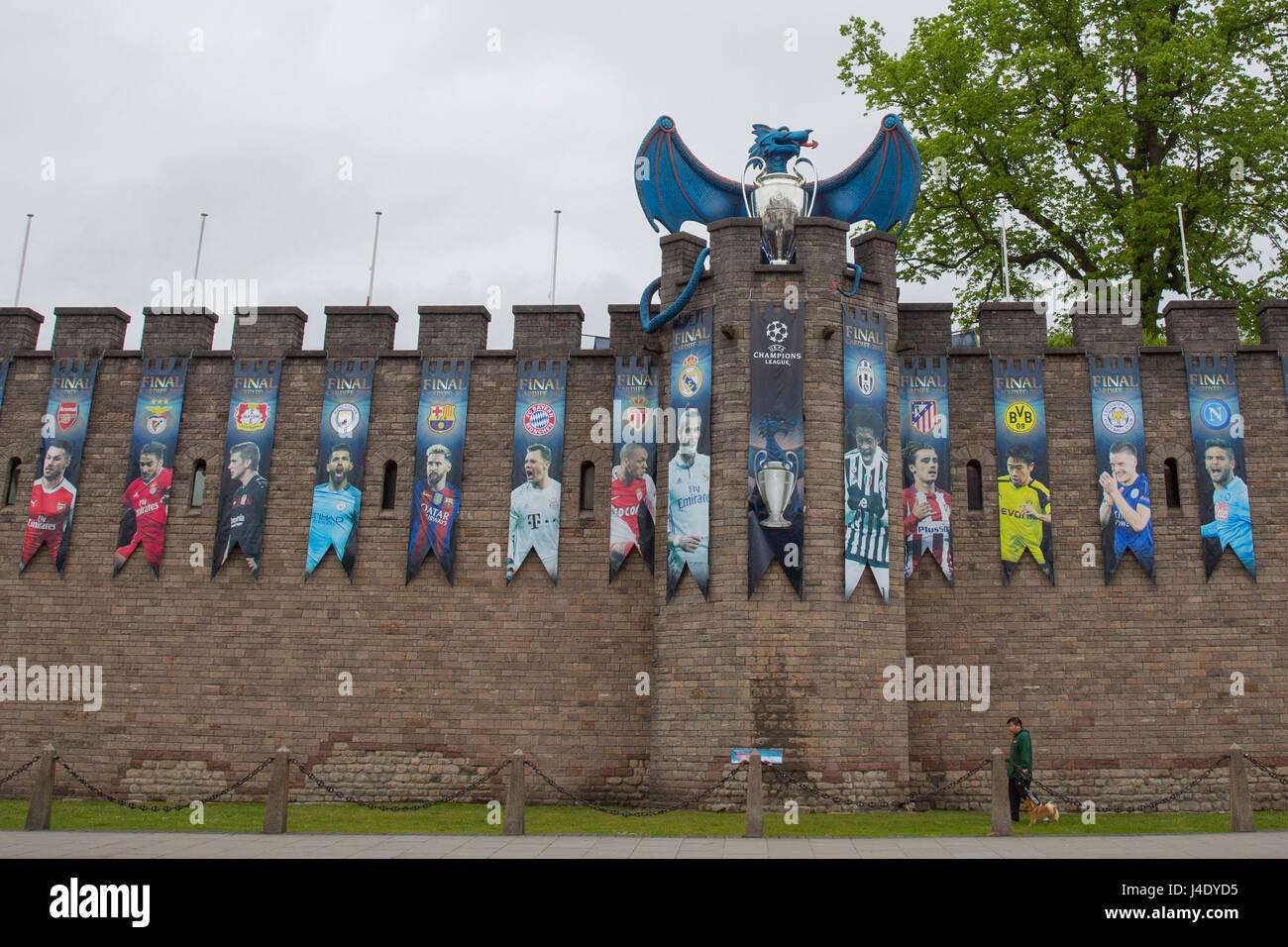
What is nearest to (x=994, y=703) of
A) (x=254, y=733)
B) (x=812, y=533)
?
(x=812, y=533)

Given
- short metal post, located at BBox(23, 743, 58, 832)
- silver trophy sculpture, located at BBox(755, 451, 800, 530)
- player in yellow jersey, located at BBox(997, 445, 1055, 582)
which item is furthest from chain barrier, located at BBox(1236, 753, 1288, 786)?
short metal post, located at BBox(23, 743, 58, 832)

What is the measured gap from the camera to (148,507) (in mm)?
19750

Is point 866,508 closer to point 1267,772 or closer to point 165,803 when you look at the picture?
point 1267,772

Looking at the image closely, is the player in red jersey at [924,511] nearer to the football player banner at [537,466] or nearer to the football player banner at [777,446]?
the football player banner at [777,446]

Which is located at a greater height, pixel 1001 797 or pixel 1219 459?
pixel 1219 459

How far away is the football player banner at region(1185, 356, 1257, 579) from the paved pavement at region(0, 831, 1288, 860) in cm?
621

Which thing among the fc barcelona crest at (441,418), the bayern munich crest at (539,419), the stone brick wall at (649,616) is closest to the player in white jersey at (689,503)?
the stone brick wall at (649,616)

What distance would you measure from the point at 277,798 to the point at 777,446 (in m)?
8.74

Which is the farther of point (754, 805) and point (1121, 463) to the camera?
point (1121, 463)

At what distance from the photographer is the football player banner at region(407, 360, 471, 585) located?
752 inches

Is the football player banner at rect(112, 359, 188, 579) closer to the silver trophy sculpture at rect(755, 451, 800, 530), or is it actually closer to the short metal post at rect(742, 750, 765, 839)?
the silver trophy sculpture at rect(755, 451, 800, 530)

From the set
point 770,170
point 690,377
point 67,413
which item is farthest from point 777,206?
point 67,413

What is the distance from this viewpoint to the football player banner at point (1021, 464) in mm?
18484

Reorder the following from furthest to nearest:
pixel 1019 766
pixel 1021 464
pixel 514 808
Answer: pixel 1021 464 < pixel 1019 766 < pixel 514 808
